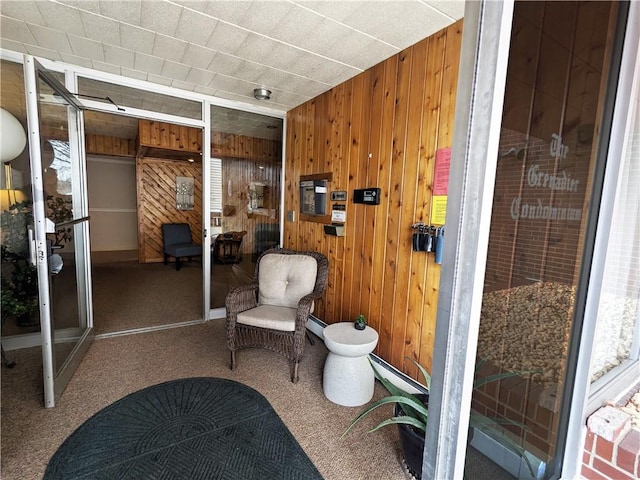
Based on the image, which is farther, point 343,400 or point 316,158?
point 316,158

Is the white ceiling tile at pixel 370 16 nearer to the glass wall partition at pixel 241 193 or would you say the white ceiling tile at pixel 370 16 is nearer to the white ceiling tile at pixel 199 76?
the white ceiling tile at pixel 199 76

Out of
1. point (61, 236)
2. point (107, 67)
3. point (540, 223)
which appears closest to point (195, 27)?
point (107, 67)

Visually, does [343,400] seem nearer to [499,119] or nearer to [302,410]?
[302,410]

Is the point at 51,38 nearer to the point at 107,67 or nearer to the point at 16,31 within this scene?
the point at 16,31

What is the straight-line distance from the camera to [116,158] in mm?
6816

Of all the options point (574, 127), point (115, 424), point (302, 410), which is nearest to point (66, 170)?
point (115, 424)

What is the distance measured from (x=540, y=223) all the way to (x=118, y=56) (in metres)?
3.10

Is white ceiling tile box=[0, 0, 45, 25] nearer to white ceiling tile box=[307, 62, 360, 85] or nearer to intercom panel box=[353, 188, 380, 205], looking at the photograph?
white ceiling tile box=[307, 62, 360, 85]

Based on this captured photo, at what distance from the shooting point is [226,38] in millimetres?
2084

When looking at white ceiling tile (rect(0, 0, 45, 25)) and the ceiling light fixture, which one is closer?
white ceiling tile (rect(0, 0, 45, 25))

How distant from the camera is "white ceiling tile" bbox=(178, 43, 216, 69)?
7.36ft

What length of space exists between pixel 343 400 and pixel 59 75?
3561 millimetres

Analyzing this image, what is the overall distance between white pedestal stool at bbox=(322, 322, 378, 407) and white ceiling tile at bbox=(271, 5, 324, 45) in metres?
2.01

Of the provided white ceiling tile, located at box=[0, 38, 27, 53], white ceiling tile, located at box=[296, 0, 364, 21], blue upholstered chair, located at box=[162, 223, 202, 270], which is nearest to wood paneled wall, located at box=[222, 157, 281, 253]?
white ceiling tile, located at box=[0, 38, 27, 53]
